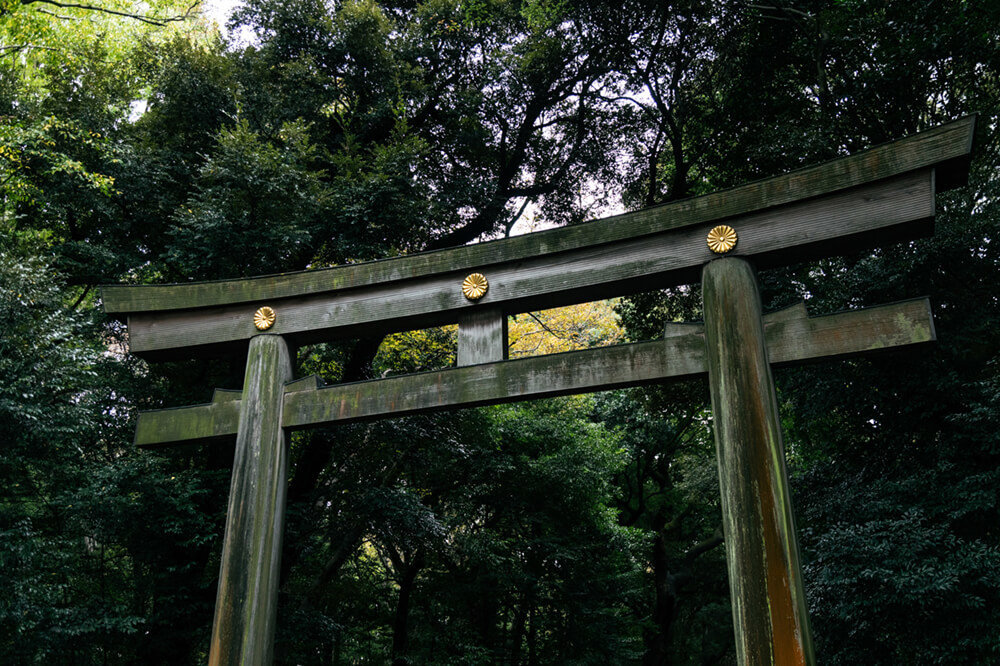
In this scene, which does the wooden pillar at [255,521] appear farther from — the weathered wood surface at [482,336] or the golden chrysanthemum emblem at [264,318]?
the weathered wood surface at [482,336]

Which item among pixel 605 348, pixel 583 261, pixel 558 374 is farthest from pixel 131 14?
pixel 605 348

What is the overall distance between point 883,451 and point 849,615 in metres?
2.22

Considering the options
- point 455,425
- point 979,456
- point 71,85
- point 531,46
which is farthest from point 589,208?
point 71,85

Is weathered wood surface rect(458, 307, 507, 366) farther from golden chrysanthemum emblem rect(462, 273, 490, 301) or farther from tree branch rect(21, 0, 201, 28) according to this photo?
tree branch rect(21, 0, 201, 28)

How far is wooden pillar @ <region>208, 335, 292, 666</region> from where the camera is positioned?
4184mm

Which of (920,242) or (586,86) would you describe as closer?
(920,242)

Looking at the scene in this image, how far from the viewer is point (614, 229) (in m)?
4.30

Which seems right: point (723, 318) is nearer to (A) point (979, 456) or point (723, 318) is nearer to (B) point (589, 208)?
(A) point (979, 456)

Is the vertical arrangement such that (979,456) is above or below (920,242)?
below

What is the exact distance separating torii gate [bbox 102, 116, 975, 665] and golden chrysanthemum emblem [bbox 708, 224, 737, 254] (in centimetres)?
1

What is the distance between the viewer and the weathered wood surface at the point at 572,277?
3824mm

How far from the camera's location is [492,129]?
11.4 metres

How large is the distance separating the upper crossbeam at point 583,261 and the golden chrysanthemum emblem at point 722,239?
0.16 ft

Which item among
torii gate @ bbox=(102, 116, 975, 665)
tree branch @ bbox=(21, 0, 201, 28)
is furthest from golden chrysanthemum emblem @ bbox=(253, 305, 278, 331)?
tree branch @ bbox=(21, 0, 201, 28)
